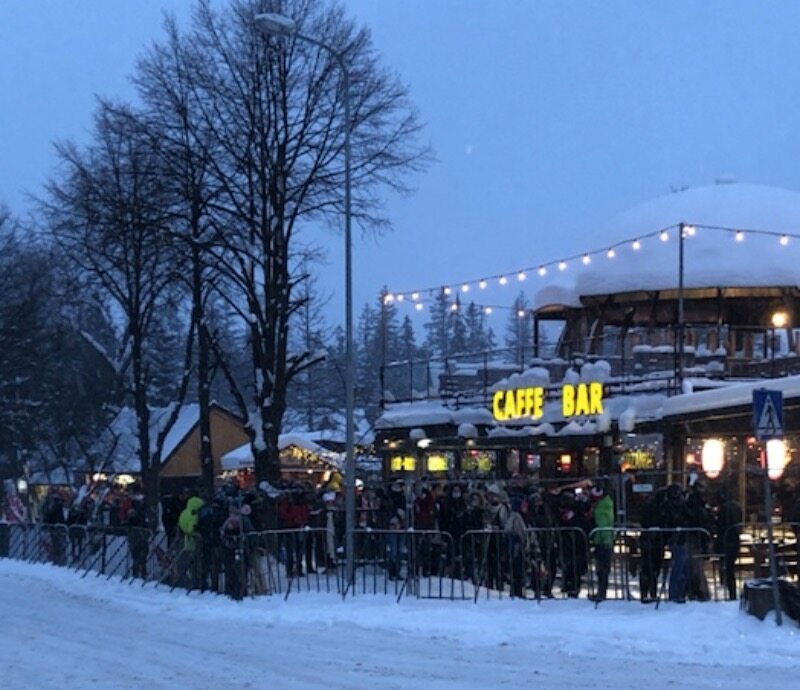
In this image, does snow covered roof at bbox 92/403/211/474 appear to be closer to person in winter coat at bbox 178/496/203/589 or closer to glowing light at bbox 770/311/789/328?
glowing light at bbox 770/311/789/328

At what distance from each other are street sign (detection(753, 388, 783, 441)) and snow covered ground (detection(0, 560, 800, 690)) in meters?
2.32

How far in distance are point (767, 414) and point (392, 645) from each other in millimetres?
5374

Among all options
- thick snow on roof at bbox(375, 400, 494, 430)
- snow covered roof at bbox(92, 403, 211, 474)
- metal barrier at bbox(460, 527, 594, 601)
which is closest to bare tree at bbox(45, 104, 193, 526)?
thick snow on roof at bbox(375, 400, 494, 430)

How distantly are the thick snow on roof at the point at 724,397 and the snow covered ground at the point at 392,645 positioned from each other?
230 inches

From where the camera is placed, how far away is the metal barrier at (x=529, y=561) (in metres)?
18.8

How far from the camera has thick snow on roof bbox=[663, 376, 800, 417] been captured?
847 inches

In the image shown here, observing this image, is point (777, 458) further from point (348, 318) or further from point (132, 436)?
point (132, 436)

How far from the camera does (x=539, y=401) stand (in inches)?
1212

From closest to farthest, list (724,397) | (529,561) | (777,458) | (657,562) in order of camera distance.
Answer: (657,562)
(529,561)
(777,458)
(724,397)

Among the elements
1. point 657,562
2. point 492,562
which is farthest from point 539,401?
point 657,562

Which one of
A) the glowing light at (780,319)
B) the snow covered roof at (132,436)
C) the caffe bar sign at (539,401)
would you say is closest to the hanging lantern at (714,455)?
the caffe bar sign at (539,401)

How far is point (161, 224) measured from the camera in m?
29.4

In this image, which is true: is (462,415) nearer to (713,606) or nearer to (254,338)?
(254,338)

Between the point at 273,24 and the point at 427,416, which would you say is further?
the point at 427,416
